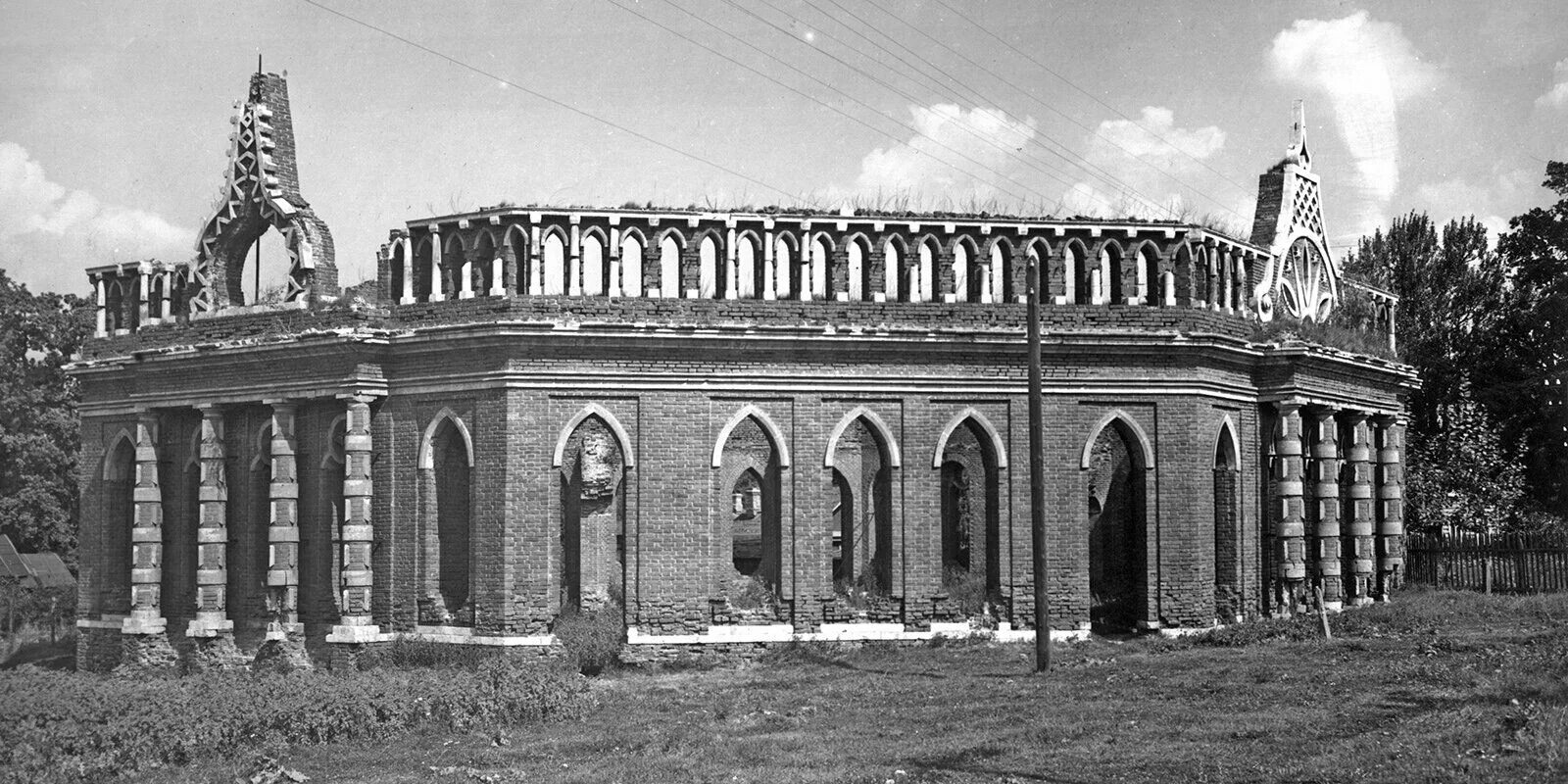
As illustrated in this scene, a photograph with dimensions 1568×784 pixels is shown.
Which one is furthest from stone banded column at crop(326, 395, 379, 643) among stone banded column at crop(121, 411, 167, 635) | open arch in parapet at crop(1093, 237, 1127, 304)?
open arch in parapet at crop(1093, 237, 1127, 304)

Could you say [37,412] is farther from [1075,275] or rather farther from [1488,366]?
[1488,366]

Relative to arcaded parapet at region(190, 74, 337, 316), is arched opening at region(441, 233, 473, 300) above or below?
below

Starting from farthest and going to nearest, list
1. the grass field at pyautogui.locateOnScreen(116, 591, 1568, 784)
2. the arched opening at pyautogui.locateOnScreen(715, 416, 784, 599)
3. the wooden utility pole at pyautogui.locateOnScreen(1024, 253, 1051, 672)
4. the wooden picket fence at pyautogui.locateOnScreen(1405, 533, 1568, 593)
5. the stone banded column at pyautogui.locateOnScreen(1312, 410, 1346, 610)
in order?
the wooden picket fence at pyautogui.locateOnScreen(1405, 533, 1568, 593) < the stone banded column at pyautogui.locateOnScreen(1312, 410, 1346, 610) < the arched opening at pyautogui.locateOnScreen(715, 416, 784, 599) < the wooden utility pole at pyautogui.locateOnScreen(1024, 253, 1051, 672) < the grass field at pyautogui.locateOnScreen(116, 591, 1568, 784)

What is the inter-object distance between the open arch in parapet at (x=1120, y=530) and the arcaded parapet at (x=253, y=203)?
1259cm

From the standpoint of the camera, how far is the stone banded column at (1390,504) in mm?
28203

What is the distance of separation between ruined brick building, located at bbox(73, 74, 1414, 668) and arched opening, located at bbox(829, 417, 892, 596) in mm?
137

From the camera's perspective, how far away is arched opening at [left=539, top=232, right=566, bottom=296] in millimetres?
21703

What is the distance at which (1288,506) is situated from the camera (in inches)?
960

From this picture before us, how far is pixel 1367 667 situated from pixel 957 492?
13.4m

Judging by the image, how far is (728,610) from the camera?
21719mm

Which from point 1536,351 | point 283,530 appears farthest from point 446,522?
point 1536,351

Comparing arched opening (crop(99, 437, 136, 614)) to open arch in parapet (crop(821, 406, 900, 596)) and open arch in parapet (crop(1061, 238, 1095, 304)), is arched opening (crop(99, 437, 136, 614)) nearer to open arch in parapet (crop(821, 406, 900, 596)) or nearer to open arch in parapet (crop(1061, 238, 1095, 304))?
open arch in parapet (crop(821, 406, 900, 596))

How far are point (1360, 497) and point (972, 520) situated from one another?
7.69 metres

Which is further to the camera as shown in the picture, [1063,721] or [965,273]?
[965,273]
